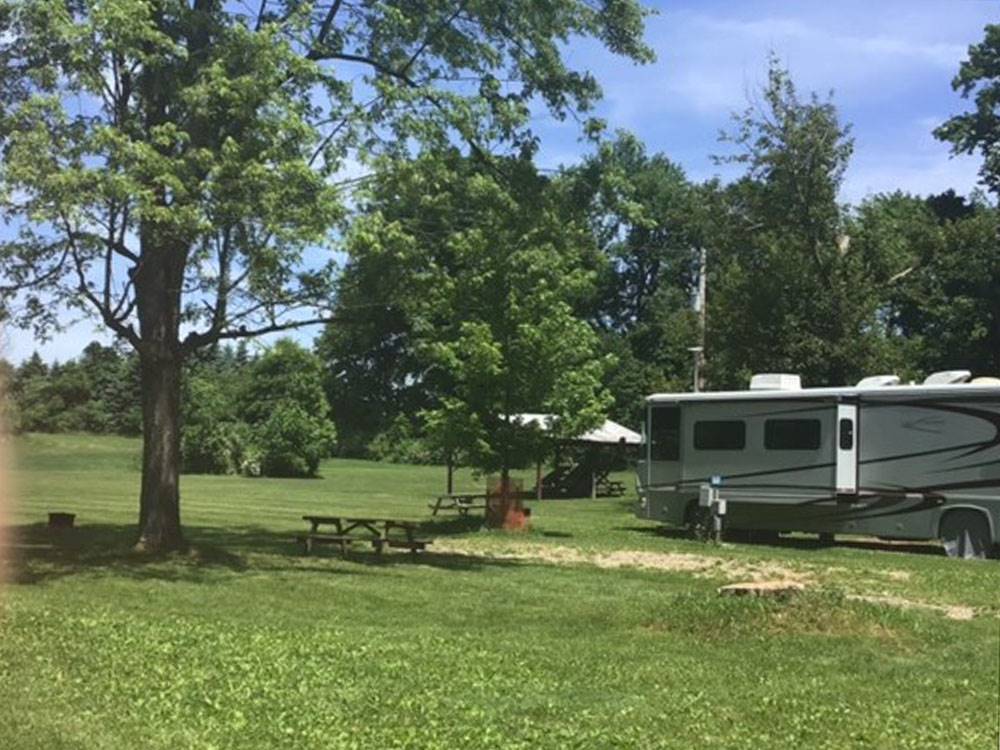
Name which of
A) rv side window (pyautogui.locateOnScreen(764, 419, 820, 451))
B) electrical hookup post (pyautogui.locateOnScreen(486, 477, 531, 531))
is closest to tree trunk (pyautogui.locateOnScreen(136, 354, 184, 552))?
electrical hookup post (pyautogui.locateOnScreen(486, 477, 531, 531))

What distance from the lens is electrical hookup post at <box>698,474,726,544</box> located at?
2119cm

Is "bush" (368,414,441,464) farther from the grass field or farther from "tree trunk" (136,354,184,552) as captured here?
the grass field

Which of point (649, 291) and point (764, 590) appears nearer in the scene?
point (764, 590)

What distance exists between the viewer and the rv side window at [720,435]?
897 inches

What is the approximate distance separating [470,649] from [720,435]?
1466 centimetres

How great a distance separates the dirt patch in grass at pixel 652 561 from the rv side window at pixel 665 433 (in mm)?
4665

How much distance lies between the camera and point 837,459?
2108 centimetres

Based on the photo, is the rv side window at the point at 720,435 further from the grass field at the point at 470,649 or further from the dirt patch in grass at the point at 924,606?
the dirt patch in grass at the point at 924,606

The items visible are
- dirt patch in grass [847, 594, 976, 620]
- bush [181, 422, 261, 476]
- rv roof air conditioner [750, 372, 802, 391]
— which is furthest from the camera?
bush [181, 422, 261, 476]

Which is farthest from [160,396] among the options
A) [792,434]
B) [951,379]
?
[951,379]

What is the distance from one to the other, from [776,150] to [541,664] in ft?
88.9

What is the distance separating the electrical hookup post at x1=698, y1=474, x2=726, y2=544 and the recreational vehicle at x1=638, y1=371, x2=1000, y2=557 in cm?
7

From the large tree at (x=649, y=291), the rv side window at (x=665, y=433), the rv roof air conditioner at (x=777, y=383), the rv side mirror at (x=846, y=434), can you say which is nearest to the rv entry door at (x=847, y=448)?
the rv side mirror at (x=846, y=434)

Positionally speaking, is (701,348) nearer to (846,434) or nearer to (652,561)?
(846,434)
